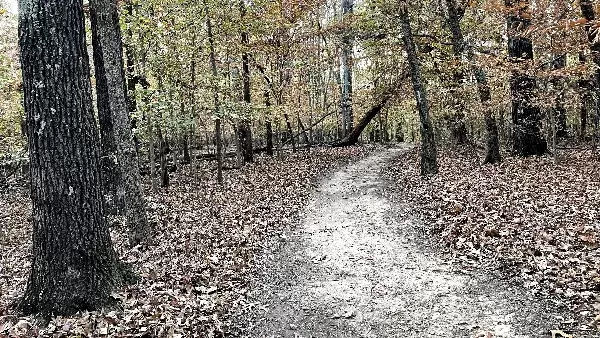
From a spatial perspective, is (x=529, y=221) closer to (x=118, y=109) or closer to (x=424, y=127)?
(x=424, y=127)

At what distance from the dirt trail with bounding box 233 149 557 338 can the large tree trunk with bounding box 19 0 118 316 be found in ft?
7.93

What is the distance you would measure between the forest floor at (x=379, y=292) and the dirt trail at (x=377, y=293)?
13 millimetres

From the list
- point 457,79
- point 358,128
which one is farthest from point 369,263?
point 358,128

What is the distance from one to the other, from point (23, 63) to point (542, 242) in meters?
8.24

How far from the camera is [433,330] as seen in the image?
608 cm

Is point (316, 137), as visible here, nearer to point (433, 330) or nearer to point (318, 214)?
point (318, 214)

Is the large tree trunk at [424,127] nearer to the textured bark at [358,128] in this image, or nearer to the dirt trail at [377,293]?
the dirt trail at [377,293]

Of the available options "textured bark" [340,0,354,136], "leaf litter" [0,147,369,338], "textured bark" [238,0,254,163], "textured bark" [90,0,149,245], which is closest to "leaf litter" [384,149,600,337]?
"leaf litter" [0,147,369,338]

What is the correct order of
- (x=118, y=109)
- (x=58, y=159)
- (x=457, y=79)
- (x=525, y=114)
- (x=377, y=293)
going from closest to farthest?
(x=58, y=159), (x=377, y=293), (x=118, y=109), (x=525, y=114), (x=457, y=79)

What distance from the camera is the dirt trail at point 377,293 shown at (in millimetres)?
6195

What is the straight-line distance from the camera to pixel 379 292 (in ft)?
24.7

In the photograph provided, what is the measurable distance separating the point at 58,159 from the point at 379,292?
16.3 ft

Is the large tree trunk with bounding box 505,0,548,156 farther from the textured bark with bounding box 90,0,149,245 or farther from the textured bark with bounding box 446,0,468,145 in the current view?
the textured bark with bounding box 90,0,149,245

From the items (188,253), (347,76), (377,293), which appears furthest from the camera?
(347,76)
